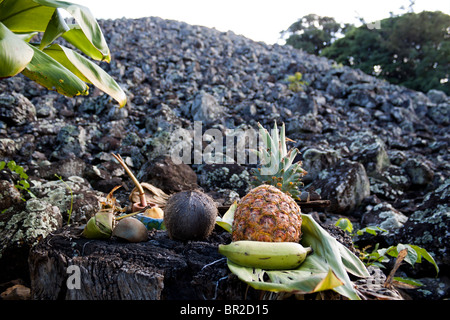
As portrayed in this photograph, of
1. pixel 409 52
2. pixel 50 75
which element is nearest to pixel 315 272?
pixel 50 75

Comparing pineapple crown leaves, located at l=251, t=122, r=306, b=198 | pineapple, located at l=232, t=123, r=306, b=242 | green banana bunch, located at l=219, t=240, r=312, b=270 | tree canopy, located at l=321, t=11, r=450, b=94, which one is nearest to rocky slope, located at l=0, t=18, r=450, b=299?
pineapple crown leaves, located at l=251, t=122, r=306, b=198

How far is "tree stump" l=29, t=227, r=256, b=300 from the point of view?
139cm

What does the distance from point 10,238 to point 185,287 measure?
62.5 inches

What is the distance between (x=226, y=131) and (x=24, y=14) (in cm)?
453

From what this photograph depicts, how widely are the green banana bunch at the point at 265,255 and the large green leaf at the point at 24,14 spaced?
248cm

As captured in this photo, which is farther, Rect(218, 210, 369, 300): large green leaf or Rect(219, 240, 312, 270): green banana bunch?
Rect(219, 240, 312, 270): green banana bunch

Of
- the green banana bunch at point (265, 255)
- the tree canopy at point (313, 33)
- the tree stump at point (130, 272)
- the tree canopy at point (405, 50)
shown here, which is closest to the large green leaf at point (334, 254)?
the green banana bunch at point (265, 255)

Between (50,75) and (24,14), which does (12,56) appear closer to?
(50,75)

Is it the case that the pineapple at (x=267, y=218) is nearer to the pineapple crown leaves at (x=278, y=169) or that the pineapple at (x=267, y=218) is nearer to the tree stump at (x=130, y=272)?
the tree stump at (x=130, y=272)

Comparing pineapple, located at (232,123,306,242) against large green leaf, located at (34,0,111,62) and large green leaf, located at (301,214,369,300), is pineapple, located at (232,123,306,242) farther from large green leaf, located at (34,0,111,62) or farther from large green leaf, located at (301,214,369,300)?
large green leaf, located at (34,0,111,62)

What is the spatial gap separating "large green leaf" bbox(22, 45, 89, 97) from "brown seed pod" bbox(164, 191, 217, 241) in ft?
3.93

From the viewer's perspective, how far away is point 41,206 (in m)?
2.54

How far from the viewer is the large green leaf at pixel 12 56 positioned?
171 cm
